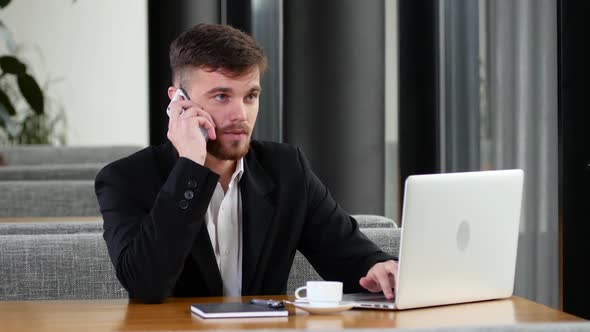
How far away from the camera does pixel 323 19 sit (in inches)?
168

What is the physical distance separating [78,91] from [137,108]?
0.65 meters

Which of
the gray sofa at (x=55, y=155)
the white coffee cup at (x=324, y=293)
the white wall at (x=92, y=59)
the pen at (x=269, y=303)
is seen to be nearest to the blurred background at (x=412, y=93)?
the white coffee cup at (x=324, y=293)

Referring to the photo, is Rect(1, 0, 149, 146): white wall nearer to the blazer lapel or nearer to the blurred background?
the blurred background

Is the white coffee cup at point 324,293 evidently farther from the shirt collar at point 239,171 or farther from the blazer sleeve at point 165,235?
the shirt collar at point 239,171

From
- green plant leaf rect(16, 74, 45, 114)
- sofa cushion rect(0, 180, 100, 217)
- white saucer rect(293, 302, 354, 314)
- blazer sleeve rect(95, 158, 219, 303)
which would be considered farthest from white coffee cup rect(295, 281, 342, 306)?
green plant leaf rect(16, 74, 45, 114)

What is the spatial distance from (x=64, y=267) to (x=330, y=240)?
0.71 metres

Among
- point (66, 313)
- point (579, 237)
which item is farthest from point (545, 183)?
point (66, 313)

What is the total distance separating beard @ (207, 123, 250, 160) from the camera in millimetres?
2338

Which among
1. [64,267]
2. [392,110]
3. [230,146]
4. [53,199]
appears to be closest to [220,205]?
[230,146]

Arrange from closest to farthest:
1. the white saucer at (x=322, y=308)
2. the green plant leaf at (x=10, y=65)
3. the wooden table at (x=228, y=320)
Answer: the wooden table at (x=228, y=320) → the white saucer at (x=322, y=308) → the green plant leaf at (x=10, y=65)

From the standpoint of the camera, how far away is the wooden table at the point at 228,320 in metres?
1.80

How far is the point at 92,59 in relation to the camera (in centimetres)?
1077

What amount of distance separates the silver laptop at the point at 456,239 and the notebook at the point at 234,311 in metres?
0.18

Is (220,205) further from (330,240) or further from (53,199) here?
(53,199)
